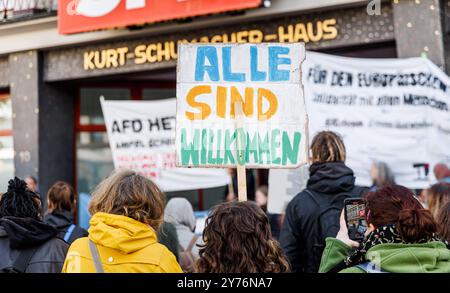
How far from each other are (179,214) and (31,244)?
1.89 meters

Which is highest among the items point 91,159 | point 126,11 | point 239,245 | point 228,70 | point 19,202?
point 126,11

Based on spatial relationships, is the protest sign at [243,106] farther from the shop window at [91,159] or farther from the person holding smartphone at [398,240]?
the shop window at [91,159]

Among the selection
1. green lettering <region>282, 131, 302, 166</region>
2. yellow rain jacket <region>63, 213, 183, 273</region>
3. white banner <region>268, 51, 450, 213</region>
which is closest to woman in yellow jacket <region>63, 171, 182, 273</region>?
yellow rain jacket <region>63, 213, 183, 273</region>

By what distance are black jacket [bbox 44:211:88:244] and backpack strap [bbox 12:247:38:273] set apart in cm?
107

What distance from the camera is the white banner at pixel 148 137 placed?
30.4 ft

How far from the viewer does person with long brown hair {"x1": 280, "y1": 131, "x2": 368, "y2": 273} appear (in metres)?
4.52

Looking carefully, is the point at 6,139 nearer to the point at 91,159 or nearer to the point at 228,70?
the point at 91,159

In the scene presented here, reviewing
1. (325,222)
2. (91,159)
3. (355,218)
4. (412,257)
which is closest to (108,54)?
(91,159)

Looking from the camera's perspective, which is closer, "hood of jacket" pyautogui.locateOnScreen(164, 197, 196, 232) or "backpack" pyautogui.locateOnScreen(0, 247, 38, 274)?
"backpack" pyautogui.locateOnScreen(0, 247, 38, 274)

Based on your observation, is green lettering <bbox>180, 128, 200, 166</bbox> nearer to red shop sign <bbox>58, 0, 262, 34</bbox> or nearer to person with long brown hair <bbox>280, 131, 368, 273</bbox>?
person with long brown hair <bbox>280, 131, 368, 273</bbox>

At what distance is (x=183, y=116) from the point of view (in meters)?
4.50

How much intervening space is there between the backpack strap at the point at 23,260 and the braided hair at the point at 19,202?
0.78 ft

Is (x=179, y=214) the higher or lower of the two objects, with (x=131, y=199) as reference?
lower

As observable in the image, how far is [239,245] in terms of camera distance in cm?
284
